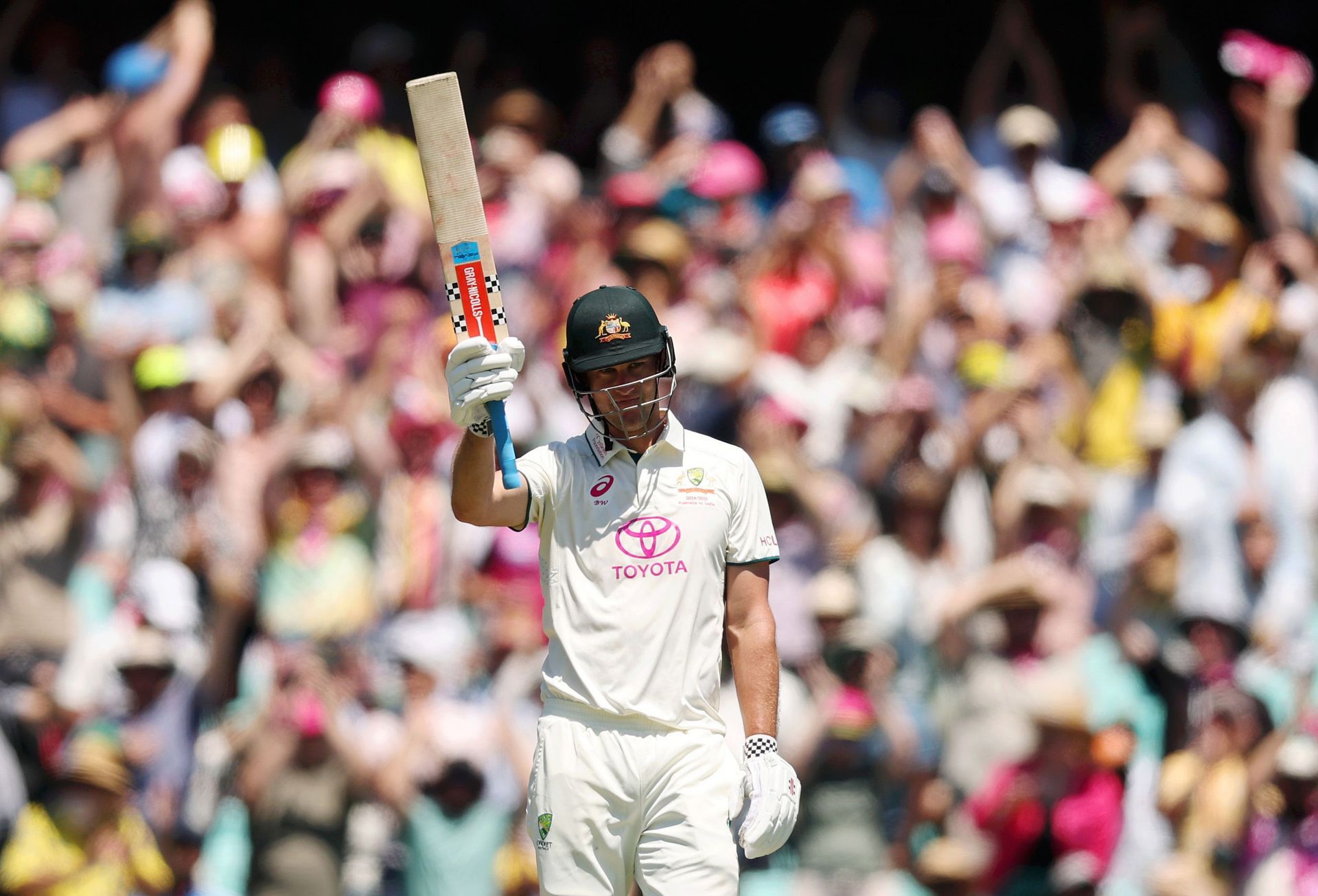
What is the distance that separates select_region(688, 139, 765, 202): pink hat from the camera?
36.9 feet

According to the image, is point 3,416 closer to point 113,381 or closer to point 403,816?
point 113,381

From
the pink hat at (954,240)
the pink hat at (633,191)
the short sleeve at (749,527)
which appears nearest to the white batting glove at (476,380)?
the short sleeve at (749,527)

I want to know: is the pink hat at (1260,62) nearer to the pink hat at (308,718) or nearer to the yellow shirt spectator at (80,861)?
the pink hat at (308,718)

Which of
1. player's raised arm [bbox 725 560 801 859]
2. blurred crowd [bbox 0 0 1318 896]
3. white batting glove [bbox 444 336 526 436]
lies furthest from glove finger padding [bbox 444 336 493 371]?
blurred crowd [bbox 0 0 1318 896]

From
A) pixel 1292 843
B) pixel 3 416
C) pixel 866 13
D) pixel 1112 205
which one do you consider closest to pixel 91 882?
pixel 3 416

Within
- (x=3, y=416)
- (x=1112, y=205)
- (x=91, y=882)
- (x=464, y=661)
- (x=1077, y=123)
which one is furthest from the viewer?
(x=1077, y=123)

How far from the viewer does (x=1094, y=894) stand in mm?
8336

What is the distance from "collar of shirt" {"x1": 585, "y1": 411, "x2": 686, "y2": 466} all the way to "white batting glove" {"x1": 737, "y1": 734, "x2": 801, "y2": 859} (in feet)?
3.05

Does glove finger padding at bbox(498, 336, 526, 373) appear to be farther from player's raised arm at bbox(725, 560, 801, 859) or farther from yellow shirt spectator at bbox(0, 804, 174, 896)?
yellow shirt spectator at bbox(0, 804, 174, 896)

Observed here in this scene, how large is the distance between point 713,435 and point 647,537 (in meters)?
4.20

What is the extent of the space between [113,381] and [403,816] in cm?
296

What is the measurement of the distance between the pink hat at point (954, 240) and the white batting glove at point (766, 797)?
18.5 feet

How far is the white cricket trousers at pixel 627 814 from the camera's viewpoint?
5.50 m

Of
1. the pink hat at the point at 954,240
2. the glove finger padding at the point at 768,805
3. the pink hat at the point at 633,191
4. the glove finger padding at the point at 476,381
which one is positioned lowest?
the glove finger padding at the point at 768,805
